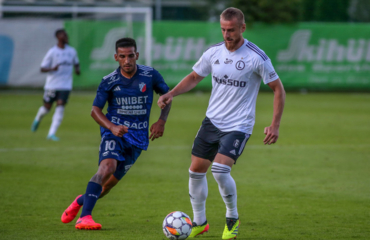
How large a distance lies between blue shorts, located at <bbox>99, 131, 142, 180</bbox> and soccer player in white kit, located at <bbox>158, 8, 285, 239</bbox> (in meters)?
0.63

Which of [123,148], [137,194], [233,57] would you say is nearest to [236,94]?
[233,57]

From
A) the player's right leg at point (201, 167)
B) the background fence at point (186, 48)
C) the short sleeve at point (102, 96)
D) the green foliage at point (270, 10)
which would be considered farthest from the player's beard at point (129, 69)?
the green foliage at point (270, 10)

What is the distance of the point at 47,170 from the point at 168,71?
1607 cm

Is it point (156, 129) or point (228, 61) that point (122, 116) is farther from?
point (228, 61)

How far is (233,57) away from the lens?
534 cm

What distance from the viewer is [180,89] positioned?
562 cm

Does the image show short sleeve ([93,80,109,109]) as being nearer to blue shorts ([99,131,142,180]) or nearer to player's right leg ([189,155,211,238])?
blue shorts ([99,131,142,180])

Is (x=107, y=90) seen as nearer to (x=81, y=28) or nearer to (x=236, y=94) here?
(x=236, y=94)

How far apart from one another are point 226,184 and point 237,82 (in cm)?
101

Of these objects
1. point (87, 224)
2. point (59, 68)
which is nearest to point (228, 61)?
point (87, 224)

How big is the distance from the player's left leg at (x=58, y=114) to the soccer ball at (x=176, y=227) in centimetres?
792

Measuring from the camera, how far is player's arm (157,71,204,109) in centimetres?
552

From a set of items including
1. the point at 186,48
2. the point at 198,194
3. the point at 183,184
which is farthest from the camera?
the point at 186,48

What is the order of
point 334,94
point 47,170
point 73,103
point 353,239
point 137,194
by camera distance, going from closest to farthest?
point 353,239
point 137,194
point 47,170
point 73,103
point 334,94
